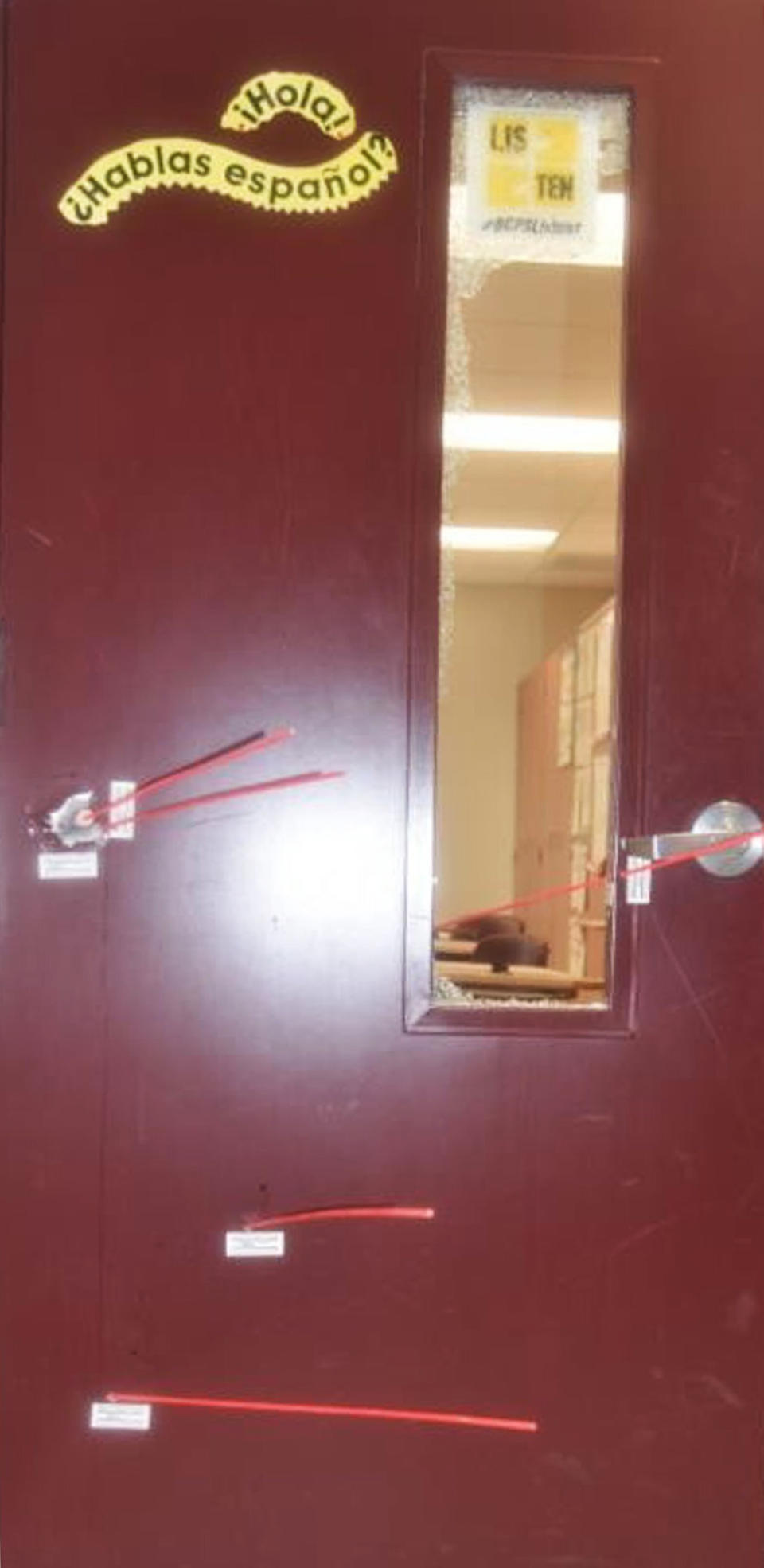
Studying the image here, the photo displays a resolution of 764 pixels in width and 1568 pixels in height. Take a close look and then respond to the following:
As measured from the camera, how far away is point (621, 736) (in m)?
1.33

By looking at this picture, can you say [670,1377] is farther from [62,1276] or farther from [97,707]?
[97,707]

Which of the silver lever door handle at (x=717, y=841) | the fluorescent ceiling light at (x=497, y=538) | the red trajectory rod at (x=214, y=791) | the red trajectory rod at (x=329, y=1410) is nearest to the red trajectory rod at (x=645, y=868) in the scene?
the silver lever door handle at (x=717, y=841)

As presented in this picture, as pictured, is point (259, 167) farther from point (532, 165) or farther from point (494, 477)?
point (494, 477)

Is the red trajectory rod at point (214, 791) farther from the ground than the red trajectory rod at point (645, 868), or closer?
farther from the ground

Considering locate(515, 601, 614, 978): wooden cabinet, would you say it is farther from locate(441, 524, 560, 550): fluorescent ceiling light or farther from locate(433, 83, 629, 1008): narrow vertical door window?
locate(441, 524, 560, 550): fluorescent ceiling light

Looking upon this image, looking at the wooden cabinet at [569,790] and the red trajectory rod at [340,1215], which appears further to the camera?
the wooden cabinet at [569,790]

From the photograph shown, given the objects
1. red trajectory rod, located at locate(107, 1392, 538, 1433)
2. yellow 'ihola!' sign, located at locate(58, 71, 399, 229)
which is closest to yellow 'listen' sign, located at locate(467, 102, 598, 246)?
yellow 'ihola!' sign, located at locate(58, 71, 399, 229)

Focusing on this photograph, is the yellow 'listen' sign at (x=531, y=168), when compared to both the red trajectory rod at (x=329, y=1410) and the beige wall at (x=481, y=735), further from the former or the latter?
the red trajectory rod at (x=329, y=1410)

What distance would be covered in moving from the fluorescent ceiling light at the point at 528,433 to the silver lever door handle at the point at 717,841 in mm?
418

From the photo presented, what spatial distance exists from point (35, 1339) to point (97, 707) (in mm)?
672

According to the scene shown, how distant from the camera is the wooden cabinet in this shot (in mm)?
1409

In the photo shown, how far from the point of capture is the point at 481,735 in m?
1.54

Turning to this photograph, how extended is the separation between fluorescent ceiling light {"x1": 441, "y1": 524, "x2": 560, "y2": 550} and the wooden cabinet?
0.18 meters

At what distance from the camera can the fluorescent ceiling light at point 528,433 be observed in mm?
1350
